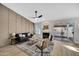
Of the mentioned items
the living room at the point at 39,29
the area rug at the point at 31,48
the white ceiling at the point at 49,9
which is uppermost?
the white ceiling at the point at 49,9

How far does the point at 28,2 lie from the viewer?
231 centimetres

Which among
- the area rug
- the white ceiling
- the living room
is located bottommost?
the area rug

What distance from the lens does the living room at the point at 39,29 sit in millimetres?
2309

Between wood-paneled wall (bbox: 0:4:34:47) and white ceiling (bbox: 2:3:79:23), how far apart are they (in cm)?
13

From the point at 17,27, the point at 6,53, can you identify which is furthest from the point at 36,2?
the point at 6,53

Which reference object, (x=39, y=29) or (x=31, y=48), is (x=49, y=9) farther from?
(x=31, y=48)

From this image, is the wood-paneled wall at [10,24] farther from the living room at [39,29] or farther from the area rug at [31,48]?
the area rug at [31,48]

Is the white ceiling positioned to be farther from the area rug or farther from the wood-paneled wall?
the area rug

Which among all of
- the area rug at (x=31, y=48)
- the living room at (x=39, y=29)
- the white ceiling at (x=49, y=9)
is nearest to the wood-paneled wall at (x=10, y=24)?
the living room at (x=39, y=29)

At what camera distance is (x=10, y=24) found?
93.5 inches

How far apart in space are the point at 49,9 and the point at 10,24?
1.06 metres

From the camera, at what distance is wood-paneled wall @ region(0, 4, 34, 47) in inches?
92.2

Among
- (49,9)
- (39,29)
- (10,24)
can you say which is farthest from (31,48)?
(49,9)

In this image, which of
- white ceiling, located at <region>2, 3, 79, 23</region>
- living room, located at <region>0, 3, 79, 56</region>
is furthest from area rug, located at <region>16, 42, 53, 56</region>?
white ceiling, located at <region>2, 3, 79, 23</region>
